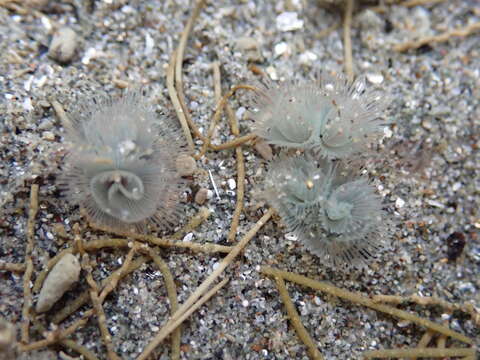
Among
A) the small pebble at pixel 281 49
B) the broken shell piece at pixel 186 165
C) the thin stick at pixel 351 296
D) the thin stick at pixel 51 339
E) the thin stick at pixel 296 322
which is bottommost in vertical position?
→ the thin stick at pixel 51 339

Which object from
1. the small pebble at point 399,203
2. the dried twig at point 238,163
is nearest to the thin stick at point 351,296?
the dried twig at point 238,163

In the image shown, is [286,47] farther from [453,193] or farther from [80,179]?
[80,179]

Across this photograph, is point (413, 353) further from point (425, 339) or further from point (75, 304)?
point (75, 304)

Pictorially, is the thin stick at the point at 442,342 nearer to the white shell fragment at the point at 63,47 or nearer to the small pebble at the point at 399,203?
the small pebble at the point at 399,203

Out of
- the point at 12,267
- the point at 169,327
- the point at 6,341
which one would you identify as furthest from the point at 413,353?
the point at 12,267

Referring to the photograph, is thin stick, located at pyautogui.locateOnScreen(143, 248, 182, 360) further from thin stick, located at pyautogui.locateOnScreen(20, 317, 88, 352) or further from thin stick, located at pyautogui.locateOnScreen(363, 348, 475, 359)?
thin stick, located at pyautogui.locateOnScreen(363, 348, 475, 359)

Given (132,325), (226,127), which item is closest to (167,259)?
(132,325)
